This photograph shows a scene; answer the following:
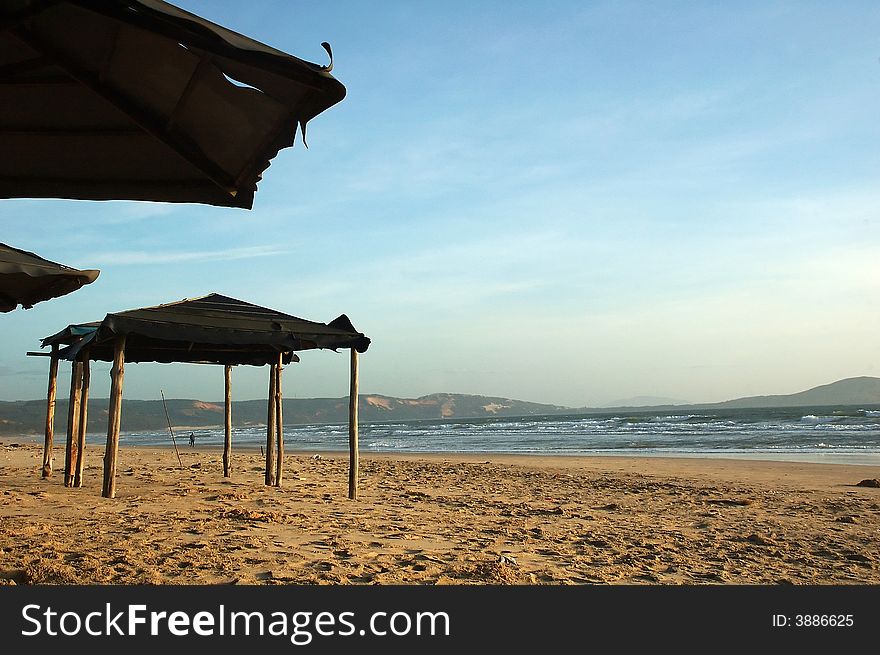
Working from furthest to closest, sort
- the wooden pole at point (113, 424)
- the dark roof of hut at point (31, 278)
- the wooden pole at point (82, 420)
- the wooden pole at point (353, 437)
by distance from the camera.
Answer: the wooden pole at point (82, 420), the wooden pole at point (353, 437), the wooden pole at point (113, 424), the dark roof of hut at point (31, 278)

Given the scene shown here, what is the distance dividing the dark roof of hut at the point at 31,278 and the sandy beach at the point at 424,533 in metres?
2.04

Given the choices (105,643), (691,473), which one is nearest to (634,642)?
(105,643)

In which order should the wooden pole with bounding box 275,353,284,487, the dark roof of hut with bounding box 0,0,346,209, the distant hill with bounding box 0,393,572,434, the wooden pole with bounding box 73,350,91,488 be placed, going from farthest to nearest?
the distant hill with bounding box 0,393,572,434 → the wooden pole with bounding box 275,353,284,487 → the wooden pole with bounding box 73,350,91,488 → the dark roof of hut with bounding box 0,0,346,209

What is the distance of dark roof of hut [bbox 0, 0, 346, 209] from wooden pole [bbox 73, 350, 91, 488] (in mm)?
8389

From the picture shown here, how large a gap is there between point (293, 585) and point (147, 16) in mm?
3891

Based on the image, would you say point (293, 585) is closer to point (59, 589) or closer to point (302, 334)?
point (59, 589)

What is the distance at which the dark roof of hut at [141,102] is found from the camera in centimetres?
223

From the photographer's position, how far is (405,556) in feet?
20.0

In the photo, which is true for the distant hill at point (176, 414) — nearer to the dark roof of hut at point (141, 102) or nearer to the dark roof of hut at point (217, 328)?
the dark roof of hut at point (217, 328)

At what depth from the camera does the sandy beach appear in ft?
17.9

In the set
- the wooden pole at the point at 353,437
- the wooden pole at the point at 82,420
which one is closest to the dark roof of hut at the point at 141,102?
the wooden pole at the point at 353,437

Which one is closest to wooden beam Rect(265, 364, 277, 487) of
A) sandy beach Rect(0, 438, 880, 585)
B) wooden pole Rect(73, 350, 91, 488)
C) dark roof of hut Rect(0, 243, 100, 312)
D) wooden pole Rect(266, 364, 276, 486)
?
wooden pole Rect(266, 364, 276, 486)

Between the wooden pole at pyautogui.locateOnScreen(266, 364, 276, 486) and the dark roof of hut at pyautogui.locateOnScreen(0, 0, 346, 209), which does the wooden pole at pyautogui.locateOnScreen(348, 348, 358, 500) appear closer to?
the wooden pole at pyautogui.locateOnScreen(266, 364, 276, 486)

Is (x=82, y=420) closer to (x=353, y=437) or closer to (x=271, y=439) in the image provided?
(x=271, y=439)
